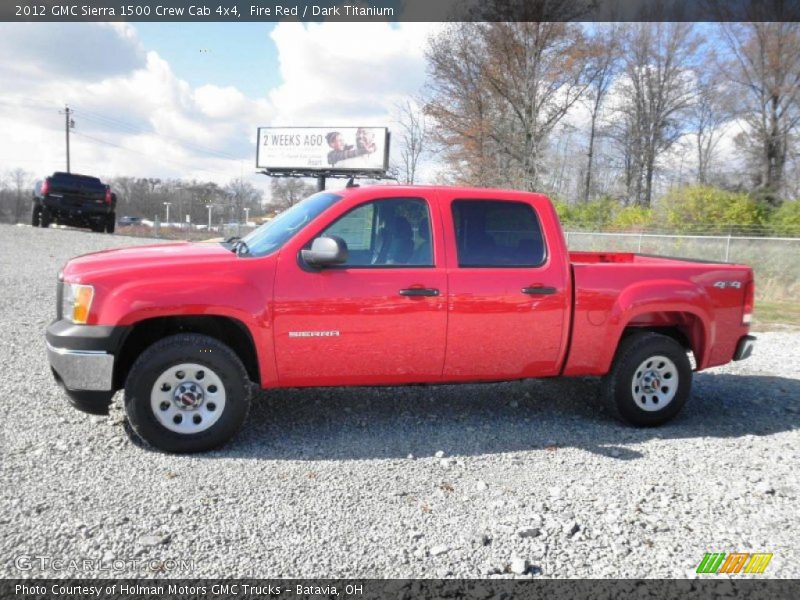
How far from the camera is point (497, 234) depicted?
479 cm

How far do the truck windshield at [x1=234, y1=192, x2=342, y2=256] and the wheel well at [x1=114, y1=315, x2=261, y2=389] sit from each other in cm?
55

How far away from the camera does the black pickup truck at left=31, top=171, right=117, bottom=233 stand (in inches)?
790

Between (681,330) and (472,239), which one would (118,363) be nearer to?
(472,239)

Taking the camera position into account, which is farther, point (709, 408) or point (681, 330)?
point (709, 408)

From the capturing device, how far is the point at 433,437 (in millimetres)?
4660

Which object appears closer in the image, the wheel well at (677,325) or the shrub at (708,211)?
the wheel well at (677,325)

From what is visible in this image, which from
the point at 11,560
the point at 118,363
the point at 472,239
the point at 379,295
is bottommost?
the point at 11,560

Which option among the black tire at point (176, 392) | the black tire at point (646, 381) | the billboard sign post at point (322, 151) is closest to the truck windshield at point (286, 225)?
the black tire at point (176, 392)

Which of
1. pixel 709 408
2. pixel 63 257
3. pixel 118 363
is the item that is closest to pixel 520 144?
pixel 63 257

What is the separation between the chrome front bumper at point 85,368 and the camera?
156 inches

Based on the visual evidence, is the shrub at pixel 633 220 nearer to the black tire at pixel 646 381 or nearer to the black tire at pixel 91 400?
the black tire at pixel 646 381

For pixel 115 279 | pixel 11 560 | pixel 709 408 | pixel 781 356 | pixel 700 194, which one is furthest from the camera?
pixel 700 194

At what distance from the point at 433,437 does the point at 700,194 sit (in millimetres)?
20834

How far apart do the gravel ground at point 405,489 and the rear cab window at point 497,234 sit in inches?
53.2
